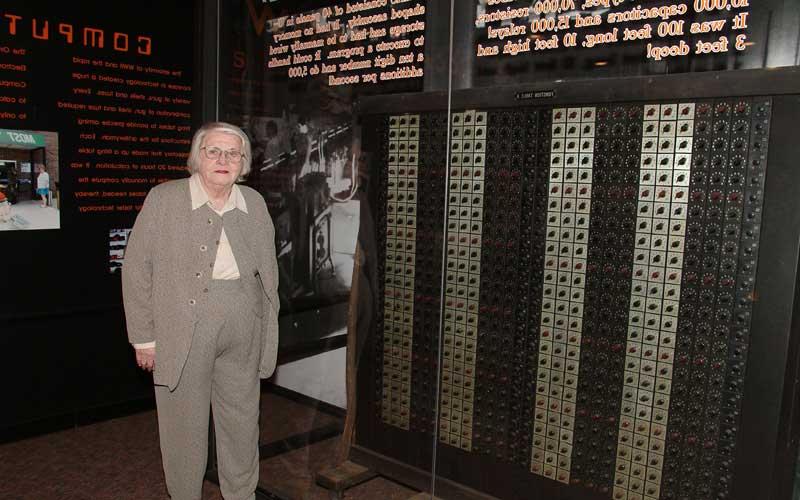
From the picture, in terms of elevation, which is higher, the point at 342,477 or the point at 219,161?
the point at 219,161

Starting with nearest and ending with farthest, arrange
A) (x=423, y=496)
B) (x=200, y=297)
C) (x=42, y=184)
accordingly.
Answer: (x=200, y=297) < (x=423, y=496) < (x=42, y=184)

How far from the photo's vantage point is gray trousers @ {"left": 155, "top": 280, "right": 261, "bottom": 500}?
Answer: 2238 millimetres

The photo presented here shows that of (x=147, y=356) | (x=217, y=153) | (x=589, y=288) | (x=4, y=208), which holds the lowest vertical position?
(x=147, y=356)

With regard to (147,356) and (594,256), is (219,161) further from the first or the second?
(594,256)

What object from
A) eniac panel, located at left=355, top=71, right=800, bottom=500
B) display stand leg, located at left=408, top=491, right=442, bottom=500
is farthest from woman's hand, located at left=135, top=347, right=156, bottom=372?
display stand leg, located at left=408, top=491, right=442, bottom=500

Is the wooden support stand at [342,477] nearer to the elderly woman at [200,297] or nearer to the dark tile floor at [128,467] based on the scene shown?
the dark tile floor at [128,467]

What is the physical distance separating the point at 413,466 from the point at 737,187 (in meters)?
1.43

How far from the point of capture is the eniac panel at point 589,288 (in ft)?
5.49

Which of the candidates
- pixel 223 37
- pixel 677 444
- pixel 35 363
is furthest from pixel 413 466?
pixel 35 363

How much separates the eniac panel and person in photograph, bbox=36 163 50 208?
6.29 feet

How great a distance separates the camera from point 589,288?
1.93m

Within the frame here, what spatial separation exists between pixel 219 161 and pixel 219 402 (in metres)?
0.87

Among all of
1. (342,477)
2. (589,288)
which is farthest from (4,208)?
(589,288)

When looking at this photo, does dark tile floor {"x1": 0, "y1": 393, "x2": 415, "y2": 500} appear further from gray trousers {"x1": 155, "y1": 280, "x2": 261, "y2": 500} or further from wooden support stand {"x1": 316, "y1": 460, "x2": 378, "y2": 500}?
gray trousers {"x1": 155, "y1": 280, "x2": 261, "y2": 500}
